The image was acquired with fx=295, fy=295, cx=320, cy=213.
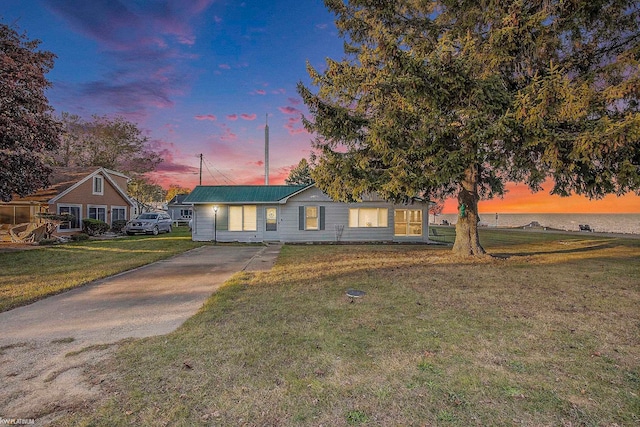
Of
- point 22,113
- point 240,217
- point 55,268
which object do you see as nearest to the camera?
point 55,268

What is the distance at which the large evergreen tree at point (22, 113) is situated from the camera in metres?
9.68

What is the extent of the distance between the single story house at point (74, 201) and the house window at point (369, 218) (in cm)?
1666

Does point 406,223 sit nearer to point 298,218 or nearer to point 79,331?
point 298,218

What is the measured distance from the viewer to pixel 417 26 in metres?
10.6

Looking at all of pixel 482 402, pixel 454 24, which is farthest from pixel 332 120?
pixel 482 402

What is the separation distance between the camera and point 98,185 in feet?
69.3

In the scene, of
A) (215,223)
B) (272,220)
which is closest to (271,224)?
(272,220)

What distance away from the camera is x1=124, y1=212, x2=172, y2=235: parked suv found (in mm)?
20406

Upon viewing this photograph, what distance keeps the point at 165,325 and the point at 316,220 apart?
42.3 ft

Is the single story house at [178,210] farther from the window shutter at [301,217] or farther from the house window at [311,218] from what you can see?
the house window at [311,218]

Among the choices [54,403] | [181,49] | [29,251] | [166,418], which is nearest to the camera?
[166,418]

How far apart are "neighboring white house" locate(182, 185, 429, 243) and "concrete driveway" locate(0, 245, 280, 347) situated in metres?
8.50

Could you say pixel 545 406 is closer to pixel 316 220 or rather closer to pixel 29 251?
pixel 316 220

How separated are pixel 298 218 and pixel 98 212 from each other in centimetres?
1519
